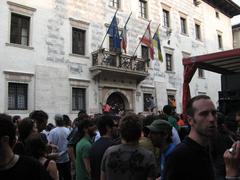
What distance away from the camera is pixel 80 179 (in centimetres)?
492

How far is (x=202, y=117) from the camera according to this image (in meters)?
2.45

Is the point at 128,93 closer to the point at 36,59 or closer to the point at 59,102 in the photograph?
the point at 59,102

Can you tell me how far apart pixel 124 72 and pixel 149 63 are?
337 cm

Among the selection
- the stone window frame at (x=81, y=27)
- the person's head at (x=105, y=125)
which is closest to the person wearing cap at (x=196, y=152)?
the person's head at (x=105, y=125)

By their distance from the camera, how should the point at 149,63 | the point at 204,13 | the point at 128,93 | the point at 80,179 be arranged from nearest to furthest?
the point at 80,179 → the point at 128,93 → the point at 149,63 → the point at 204,13

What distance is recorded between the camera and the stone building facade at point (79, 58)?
47.4 feet

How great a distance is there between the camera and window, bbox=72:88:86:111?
16406mm

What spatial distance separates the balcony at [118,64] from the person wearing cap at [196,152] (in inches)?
556

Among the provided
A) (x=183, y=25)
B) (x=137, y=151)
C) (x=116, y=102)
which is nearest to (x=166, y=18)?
(x=183, y=25)

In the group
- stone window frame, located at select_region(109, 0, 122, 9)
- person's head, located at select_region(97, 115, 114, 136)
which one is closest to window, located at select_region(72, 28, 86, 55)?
stone window frame, located at select_region(109, 0, 122, 9)

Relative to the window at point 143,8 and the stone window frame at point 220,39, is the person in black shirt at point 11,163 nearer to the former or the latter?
the window at point 143,8

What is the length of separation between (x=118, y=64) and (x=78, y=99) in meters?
2.95

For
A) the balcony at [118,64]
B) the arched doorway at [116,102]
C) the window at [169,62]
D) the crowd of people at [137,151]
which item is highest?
the window at [169,62]

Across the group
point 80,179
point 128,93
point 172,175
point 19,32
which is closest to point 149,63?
point 128,93
